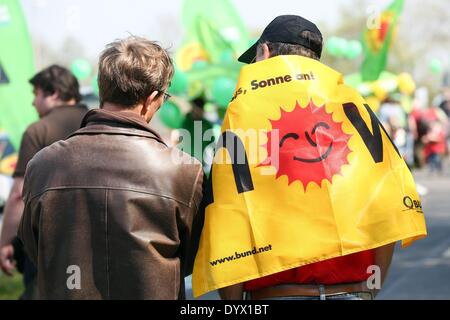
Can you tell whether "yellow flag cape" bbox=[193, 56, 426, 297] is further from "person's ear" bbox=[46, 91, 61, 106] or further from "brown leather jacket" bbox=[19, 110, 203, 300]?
"person's ear" bbox=[46, 91, 61, 106]

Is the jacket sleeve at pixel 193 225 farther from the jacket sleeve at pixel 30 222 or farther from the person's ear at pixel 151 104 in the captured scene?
the jacket sleeve at pixel 30 222

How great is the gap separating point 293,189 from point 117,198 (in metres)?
0.61

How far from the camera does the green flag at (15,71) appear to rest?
7.70 meters

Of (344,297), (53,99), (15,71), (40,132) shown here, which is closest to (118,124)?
(344,297)

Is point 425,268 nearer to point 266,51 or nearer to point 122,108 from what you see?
point 266,51

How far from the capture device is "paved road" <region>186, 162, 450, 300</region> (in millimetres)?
7355

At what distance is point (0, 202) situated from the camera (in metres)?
16.5

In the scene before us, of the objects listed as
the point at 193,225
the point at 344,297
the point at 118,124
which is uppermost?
the point at 118,124

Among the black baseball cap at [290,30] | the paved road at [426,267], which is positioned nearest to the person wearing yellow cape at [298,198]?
the black baseball cap at [290,30]

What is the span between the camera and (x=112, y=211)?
9.16 ft

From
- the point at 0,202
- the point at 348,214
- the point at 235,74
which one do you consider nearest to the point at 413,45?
the point at 0,202
